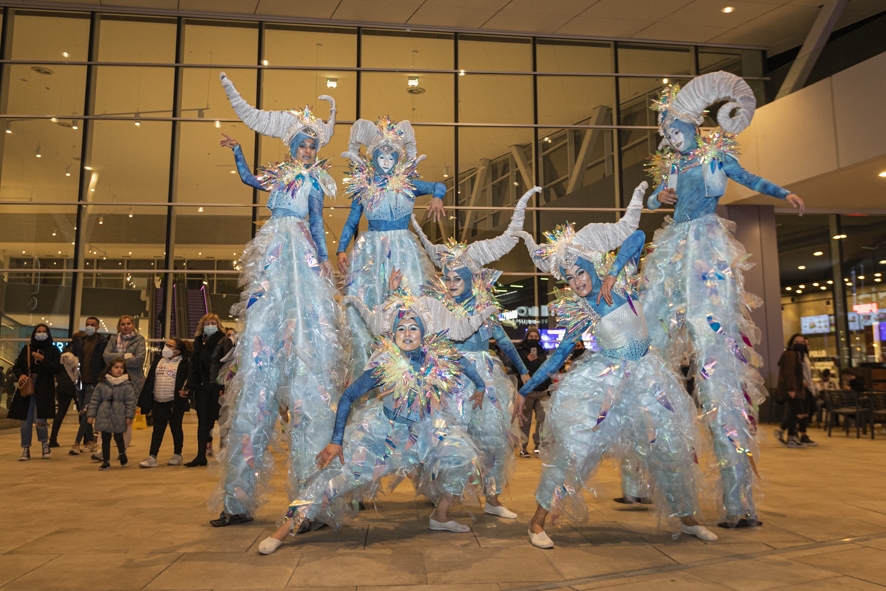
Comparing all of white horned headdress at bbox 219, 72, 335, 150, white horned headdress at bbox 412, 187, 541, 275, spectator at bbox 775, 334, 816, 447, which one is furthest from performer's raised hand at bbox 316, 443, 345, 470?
spectator at bbox 775, 334, 816, 447

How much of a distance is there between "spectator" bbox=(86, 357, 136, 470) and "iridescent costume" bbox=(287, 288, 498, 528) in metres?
4.05

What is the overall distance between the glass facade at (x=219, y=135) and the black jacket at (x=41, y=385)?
518cm

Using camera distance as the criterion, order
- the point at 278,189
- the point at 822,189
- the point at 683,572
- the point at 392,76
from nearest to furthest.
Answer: the point at 683,572, the point at 278,189, the point at 822,189, the point at 392,76

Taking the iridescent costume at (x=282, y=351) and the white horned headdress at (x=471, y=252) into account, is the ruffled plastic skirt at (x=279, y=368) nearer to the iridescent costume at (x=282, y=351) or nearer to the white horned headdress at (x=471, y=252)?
the iridescent costume at (x=282, y=351)

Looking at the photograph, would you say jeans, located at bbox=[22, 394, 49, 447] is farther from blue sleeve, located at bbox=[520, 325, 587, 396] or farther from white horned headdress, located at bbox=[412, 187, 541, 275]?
blue sleeve, located at bbox=[520, 325, 587, 396]

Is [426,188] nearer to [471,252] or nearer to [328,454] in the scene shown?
[471,252]

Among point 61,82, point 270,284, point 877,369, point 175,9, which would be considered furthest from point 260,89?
point 877,369

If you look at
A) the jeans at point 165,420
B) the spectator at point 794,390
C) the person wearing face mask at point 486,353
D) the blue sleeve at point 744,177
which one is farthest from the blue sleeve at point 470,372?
the spectator at point 794,390

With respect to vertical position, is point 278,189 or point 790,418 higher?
point 278,189

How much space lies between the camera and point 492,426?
15.4ft

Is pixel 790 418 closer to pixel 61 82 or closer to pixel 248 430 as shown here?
pixel 248 430

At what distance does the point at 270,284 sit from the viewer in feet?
14.4

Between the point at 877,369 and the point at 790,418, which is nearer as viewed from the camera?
the point at 790,418

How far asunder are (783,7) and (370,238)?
37.5 feet
